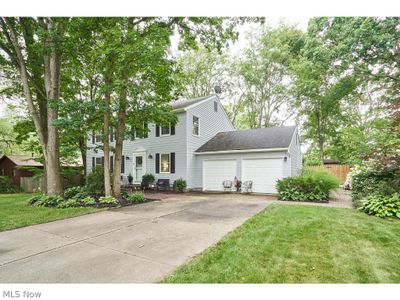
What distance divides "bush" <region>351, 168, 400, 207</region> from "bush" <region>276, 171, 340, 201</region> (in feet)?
3.08

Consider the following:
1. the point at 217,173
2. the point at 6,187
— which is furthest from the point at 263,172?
the point at 6,187

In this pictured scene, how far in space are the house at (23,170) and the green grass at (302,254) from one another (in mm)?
15663

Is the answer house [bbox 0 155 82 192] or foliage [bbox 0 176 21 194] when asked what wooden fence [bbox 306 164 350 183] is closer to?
house [bbox 0 155 82 192]

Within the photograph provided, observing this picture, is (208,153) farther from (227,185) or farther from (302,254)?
(302,254)

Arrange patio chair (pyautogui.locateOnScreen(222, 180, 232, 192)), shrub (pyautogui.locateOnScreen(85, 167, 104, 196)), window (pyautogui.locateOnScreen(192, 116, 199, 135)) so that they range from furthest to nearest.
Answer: window (pyautogui.locateOnScreen(192, 116, 199, 135)) → patio chair (pyautogui.locateOnScreen(222, 180, 232, 192)) → shrub (pyautogui.locateOnScreen(85, 167, 104, 196))

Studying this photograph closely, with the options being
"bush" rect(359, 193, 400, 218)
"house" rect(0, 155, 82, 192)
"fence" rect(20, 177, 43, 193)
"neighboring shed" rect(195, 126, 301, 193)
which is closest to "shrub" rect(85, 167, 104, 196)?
"neighboring shed" rect(195, 126, 301, 193)

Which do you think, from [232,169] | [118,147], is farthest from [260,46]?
[118,147]

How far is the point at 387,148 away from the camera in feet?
22.9

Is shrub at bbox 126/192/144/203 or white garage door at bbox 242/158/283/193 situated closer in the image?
shrub at bbox 126/192/144/203

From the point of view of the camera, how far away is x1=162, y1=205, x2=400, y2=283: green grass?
2809 millimetres
